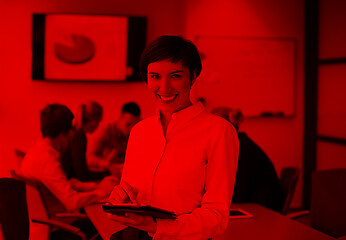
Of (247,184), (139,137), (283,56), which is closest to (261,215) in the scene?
(247,184)

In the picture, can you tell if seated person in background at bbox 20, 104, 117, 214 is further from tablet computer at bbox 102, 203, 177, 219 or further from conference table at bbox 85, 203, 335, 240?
tablet computer at bbox 102, 203, 177, 219

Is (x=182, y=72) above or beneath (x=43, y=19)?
beneath

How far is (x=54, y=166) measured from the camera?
9.83ft

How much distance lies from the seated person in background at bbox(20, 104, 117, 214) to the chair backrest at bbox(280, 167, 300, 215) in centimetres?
130

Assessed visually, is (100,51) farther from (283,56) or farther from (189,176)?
(189,176)

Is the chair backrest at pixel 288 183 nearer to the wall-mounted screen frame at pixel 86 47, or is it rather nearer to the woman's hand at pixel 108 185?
the woman's hand at pixel 108 185

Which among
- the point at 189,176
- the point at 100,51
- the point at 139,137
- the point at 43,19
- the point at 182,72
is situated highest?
the point at 43,19

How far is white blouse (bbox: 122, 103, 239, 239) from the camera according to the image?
1.38 meters

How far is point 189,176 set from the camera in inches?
57.1

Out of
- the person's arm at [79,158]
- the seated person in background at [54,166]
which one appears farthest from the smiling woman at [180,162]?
the person's arm at [79,158]

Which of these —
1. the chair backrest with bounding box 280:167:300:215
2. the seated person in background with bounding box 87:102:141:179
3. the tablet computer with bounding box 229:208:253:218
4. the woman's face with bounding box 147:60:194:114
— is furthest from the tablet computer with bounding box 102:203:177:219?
the seated person in background with bounding box 87:102:141:179

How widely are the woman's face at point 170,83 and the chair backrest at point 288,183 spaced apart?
1950 millimetres

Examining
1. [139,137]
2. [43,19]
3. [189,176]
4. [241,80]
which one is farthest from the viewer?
[241,80]

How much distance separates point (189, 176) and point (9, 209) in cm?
113
